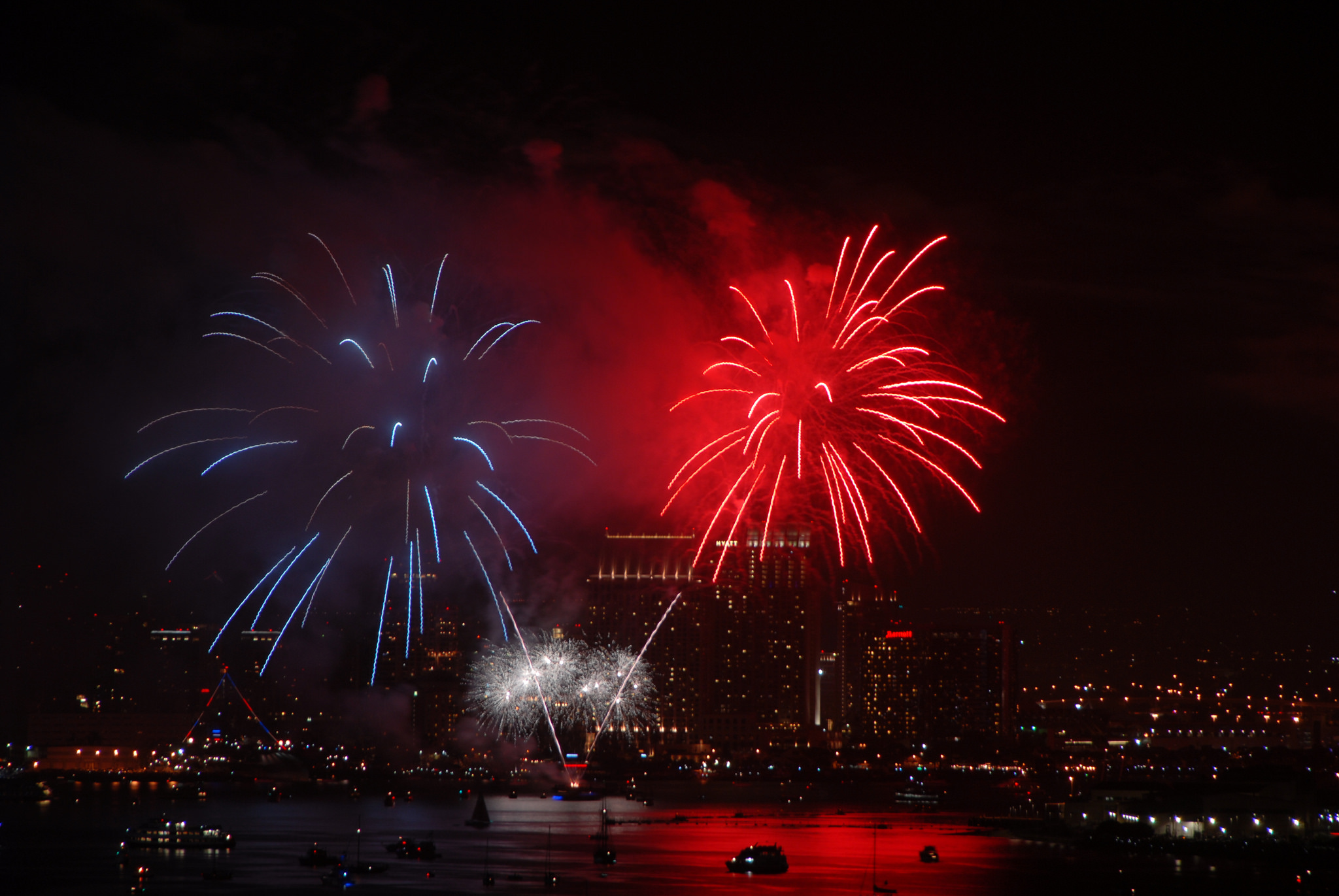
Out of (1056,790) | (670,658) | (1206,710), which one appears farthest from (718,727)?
(1206,710)

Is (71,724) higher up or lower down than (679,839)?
higher up

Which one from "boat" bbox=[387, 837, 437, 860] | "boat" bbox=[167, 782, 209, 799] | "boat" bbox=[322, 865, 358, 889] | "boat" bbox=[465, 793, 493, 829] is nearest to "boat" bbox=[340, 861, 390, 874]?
"boat" bbox=[322, 865, 358, 889]

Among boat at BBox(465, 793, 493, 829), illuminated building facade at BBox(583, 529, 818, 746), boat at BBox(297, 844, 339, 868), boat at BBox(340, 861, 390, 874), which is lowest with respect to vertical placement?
boat at BBox(340, 861, 390, 874)

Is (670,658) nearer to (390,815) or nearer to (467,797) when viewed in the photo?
(467,797)

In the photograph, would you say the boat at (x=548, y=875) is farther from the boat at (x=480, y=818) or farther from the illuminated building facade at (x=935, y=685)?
the illuminated building facade at (x=935, y=685)

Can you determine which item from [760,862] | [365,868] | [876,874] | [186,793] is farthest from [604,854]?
[186,793]

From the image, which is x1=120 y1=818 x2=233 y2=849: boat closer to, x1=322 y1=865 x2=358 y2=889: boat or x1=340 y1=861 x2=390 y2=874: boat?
x1=340 y1=861 x2=390 y2=874: boat
